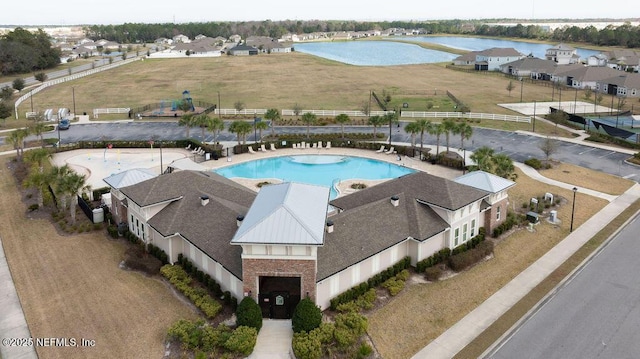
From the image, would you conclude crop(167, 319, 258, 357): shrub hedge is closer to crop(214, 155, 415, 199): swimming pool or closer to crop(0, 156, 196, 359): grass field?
crop(0, 156, 196, 359): grass field

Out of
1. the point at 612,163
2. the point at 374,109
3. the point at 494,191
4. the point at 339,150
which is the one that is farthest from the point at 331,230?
the point at 374,109

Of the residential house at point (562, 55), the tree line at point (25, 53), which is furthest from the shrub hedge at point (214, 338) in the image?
the residential house at point (562, 55)

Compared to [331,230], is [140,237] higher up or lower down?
lower down

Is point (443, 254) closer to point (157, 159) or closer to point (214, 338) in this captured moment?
point (214, 338)

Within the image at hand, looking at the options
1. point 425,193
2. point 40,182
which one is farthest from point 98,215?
point 425,193

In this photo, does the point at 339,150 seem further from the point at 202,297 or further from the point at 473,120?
the point at 202,297
